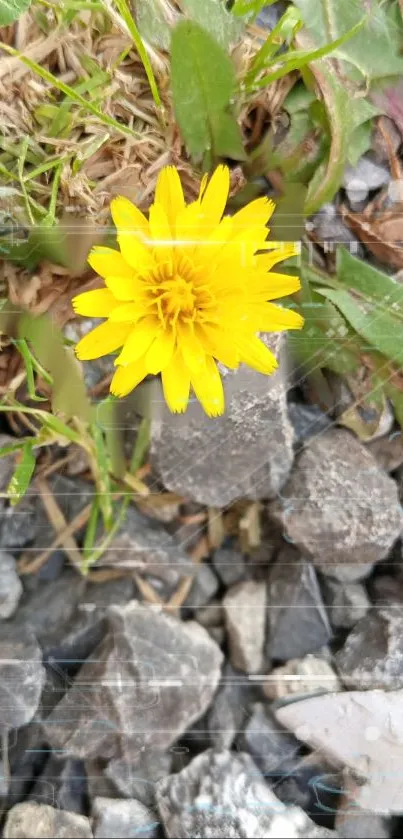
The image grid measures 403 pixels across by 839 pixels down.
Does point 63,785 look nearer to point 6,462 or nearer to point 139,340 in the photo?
point 6,462

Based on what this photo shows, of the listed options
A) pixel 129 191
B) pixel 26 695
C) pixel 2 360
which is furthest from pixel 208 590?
pixel 129 191

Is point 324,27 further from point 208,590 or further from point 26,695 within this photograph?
point 26,695

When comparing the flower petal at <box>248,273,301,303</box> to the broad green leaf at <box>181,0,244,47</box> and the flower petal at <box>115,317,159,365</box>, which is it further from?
the broad green leaf at <box>181,0,244,47</box>

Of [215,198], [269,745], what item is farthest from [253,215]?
[269,745]

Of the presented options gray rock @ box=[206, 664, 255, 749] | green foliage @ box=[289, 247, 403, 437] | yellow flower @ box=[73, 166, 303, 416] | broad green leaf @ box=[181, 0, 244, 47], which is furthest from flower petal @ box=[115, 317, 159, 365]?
gray rock @ box=[206, 664, 255, 749]

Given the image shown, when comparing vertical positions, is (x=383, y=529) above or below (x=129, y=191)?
below

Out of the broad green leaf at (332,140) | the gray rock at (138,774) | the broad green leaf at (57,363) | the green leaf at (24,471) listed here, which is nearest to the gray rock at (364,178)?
the broad green leaf at (332,140)
